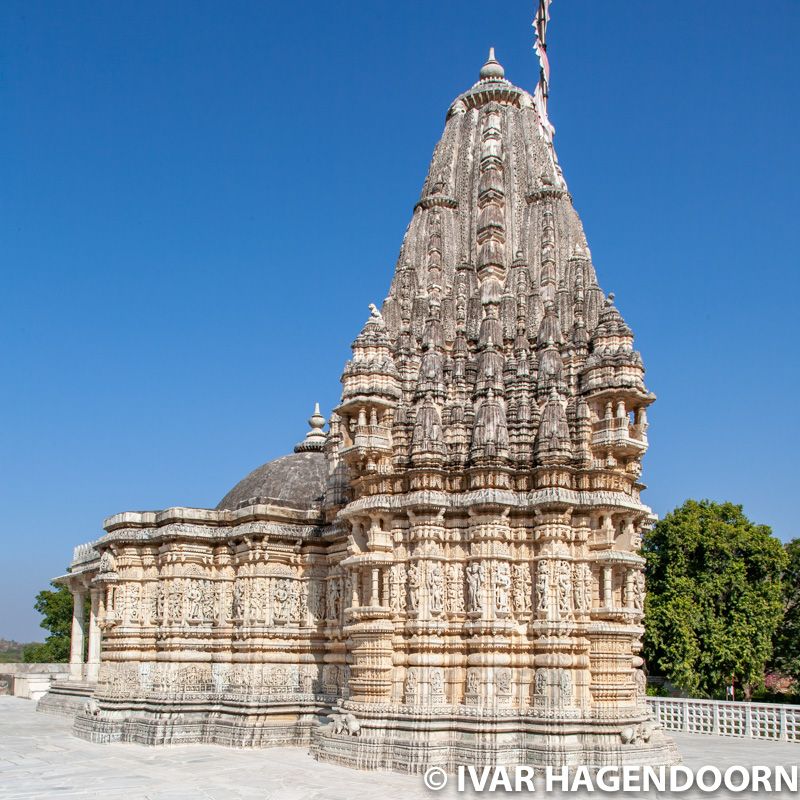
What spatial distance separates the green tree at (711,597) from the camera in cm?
3178

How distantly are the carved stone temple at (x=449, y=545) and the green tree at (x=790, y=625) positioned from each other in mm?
14843

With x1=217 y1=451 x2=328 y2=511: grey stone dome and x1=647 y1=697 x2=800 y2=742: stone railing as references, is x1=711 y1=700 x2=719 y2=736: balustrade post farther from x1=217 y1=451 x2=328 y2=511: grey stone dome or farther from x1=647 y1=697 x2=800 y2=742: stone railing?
x1=217 y1=451 x2=328 y2=511: grey stone dome

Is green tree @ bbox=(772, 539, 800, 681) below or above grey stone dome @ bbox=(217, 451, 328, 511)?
below

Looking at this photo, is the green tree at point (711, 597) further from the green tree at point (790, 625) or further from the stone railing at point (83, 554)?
the stone railing at point (83, 554)

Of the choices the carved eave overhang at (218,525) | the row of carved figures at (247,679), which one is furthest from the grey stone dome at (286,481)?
the row of carved figures at (247,679)

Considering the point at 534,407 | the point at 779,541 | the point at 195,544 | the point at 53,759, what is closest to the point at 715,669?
the point at 779,541

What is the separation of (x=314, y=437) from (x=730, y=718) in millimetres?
14869

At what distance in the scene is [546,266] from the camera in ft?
73.7

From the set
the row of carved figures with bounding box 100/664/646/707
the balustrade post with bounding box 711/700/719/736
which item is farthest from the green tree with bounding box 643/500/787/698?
the row of carved figures with bounding box 100/664/646/707

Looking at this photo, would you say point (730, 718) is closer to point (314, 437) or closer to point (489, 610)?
point (489, 610)

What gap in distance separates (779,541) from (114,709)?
24.7 meters

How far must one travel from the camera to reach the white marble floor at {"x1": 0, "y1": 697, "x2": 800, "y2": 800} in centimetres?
1558

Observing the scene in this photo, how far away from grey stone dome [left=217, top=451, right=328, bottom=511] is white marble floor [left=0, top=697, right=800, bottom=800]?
702 centimetres

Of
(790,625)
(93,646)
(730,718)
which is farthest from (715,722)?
(93,646)
